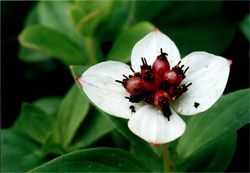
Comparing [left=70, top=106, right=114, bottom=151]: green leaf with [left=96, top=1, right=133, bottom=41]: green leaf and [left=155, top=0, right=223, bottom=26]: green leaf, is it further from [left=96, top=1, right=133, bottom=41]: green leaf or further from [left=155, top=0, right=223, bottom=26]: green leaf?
[left=155, top=0, right=223, bottom=26]: green leaf

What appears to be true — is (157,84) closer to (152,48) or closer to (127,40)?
(152,48)

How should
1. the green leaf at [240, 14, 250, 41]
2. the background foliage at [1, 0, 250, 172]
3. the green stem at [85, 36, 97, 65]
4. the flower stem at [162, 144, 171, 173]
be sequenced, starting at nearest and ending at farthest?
the flower stem at [162, 144, 171, 173] → the background foliage at [1, 0, 250, 172] → the green leaf at [240, 14, 250, 41] → the green stem at [85, 36, 97, 65]

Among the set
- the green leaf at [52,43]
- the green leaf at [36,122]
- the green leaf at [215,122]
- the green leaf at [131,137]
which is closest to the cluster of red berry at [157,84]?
the green leaf at [131,137]

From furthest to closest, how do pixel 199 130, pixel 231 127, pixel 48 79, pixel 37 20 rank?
pixel 37 20 → pixel 48 79 → pixel 199 130 → pixel 231 127

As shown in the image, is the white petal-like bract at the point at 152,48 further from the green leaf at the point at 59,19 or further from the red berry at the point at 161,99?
the green leaf at the point at 59,19

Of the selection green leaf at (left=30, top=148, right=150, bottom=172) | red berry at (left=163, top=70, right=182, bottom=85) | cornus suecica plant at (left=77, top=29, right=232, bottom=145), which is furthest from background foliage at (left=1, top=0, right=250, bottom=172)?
red berry at (left=163, top=70, right=182, bottom=85)

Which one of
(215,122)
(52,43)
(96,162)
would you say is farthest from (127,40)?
(96,162)

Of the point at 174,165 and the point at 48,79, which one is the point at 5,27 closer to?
the point at 48,79

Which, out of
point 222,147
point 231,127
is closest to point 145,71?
point 231,127
